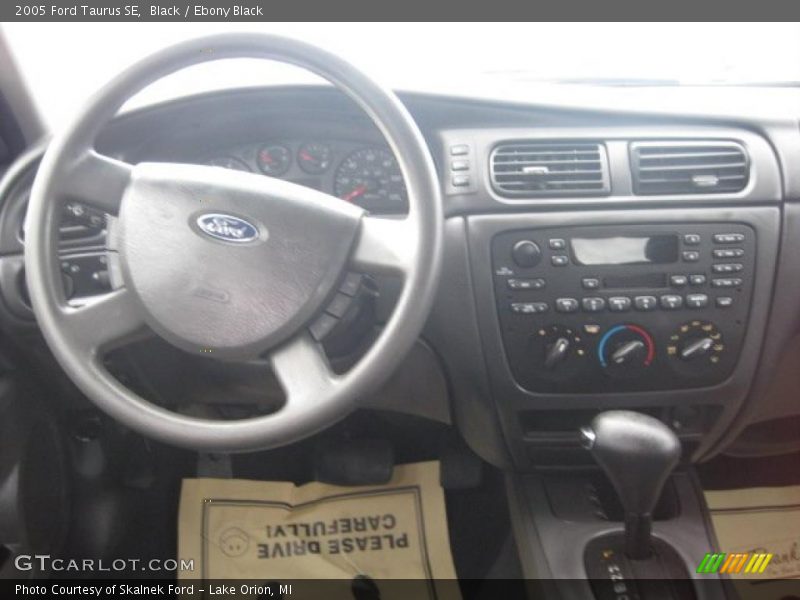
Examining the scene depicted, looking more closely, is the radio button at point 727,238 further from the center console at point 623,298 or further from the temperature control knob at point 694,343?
the temperature control knob at point 694,343

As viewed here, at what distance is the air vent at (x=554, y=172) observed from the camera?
99 centimetres

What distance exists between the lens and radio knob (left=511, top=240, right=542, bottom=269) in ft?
3.24

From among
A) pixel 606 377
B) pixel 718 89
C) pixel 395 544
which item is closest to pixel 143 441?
pixel 395 544

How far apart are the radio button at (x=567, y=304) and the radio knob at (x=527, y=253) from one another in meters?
0.06

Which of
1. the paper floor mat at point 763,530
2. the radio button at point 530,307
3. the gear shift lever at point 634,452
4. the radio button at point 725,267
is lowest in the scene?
the paper floor mat at point 763,530

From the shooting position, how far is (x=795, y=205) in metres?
1.00

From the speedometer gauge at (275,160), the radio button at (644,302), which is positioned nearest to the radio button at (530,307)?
the radio button at (644,302)

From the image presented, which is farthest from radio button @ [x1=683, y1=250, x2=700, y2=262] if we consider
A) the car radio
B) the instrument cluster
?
the instrument cluster

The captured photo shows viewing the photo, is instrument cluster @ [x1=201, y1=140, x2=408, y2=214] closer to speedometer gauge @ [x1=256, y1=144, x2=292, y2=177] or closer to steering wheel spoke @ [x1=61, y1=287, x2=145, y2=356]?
speedometer gauge @ [x1=256, y1=144, x2=292, y2=177]

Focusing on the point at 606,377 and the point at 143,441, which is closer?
the point at 606,377

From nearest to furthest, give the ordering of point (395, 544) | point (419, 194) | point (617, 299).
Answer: point (419, 194), point (617, 299), point (395, 544)

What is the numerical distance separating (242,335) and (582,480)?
62 centimetres

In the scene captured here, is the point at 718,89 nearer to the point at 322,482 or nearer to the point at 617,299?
the point at 617,299

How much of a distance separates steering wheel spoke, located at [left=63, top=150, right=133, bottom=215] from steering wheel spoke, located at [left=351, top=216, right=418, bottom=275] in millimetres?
264
